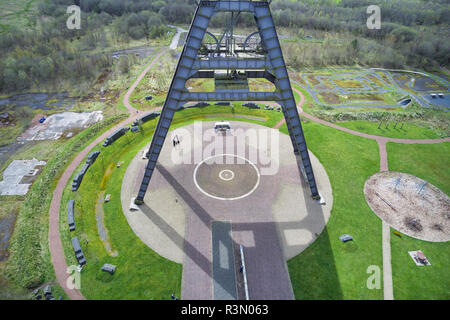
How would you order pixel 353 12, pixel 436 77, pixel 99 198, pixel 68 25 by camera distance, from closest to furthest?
pixel 99 198
pixel 436 77
pixel 68 25
pixel 353 12

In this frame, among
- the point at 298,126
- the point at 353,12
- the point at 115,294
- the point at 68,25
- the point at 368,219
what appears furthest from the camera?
the point at 353,12

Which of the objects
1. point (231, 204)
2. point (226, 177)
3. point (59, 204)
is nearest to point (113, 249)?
point (59, 204)

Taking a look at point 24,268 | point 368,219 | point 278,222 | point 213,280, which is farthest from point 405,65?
point 24,268

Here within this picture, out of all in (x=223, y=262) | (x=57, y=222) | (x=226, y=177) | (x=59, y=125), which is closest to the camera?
(x=223, y=262)

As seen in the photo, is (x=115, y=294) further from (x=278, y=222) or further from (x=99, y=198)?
(x=278, y=222)

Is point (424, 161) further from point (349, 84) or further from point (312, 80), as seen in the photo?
point (312, 80)

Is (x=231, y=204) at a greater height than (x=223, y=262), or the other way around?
(x=231, y=204)

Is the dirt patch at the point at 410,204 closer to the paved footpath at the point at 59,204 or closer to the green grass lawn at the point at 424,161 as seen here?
the green grass lawn at the point at 424,161
